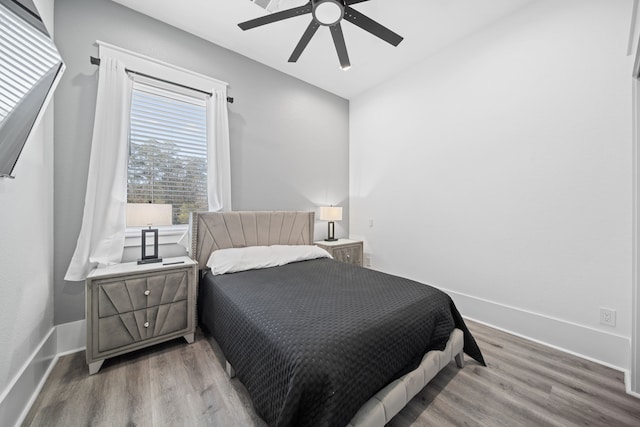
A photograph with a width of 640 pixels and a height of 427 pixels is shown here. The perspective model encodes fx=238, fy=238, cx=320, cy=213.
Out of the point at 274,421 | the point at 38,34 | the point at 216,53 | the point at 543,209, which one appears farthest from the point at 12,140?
the point at 543,209

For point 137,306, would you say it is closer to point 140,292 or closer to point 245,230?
point 140,292

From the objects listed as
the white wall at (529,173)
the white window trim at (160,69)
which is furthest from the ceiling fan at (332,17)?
the white wall at (529,173)

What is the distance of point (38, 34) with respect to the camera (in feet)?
3.96

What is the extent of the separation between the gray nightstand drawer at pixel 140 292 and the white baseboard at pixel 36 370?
42 cm

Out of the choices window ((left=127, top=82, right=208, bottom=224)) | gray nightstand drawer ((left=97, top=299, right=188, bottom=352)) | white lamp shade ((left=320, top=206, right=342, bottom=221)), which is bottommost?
gray nightstand drawer ((left=97, top=299, right=188, bottom=352))

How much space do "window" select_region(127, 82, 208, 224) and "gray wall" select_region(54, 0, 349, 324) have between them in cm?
33

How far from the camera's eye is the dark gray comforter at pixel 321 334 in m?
1.00

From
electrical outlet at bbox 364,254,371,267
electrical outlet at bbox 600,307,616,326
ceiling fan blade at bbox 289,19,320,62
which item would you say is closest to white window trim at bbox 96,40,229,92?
ceiling fan blade at bbox 289,19,320,62

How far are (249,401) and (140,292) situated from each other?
1.21 m

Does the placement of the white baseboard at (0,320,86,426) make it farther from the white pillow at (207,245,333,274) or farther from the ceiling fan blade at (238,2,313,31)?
the ceiling fan blade at (238,2,313,31)

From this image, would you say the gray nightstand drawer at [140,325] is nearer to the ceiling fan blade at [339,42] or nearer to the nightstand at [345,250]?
the nightstand at [345,250]

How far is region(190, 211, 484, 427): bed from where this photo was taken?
101 centimetres

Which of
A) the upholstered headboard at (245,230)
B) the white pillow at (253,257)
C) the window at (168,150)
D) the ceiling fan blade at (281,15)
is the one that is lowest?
the white pillow at (253,257)

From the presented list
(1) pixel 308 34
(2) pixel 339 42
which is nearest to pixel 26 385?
(1) pixel 308 34
